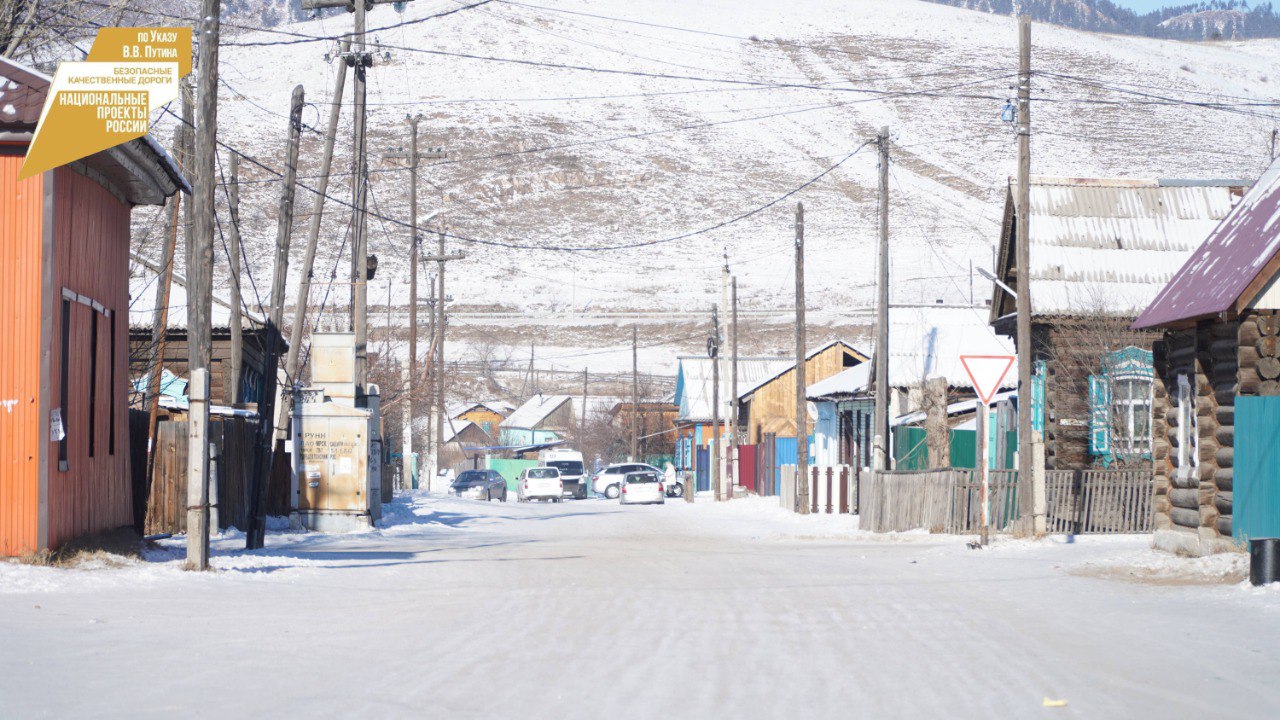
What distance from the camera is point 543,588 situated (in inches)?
625

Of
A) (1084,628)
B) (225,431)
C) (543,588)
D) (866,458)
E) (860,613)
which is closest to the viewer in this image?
(1084,628)

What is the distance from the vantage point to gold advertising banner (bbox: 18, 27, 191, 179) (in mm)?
15102

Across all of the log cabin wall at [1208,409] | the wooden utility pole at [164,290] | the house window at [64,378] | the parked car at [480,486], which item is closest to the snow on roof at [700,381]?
the parked car at [480,486]

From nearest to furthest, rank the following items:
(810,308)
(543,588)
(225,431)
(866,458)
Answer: (543,588)
(225,431)
(866,458)
(810,308)

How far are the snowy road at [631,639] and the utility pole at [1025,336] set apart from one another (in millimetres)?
4142

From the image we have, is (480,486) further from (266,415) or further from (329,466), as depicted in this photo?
(266,415)

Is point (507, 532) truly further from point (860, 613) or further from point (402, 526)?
point (860, 613)

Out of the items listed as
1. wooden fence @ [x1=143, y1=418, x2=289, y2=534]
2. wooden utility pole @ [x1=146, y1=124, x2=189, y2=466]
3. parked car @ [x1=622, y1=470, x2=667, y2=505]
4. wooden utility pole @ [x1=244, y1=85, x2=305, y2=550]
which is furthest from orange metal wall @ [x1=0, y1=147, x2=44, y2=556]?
parked car @ [x1=622, y1=470, x2=667, y2=505]

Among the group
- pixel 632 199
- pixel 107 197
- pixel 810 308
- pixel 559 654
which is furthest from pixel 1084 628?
pixel 632 199

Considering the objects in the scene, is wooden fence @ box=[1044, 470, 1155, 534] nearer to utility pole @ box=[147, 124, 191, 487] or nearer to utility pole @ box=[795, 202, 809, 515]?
utility pole @ box=[795, 202, 809, 515]

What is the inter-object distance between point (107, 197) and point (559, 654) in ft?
33.3

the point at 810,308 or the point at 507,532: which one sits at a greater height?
the point at 810,308

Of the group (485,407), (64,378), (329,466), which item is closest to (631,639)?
(64,378)

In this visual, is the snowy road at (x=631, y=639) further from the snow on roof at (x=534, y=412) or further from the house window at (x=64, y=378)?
the snow on roof at (x=534, y=412)
